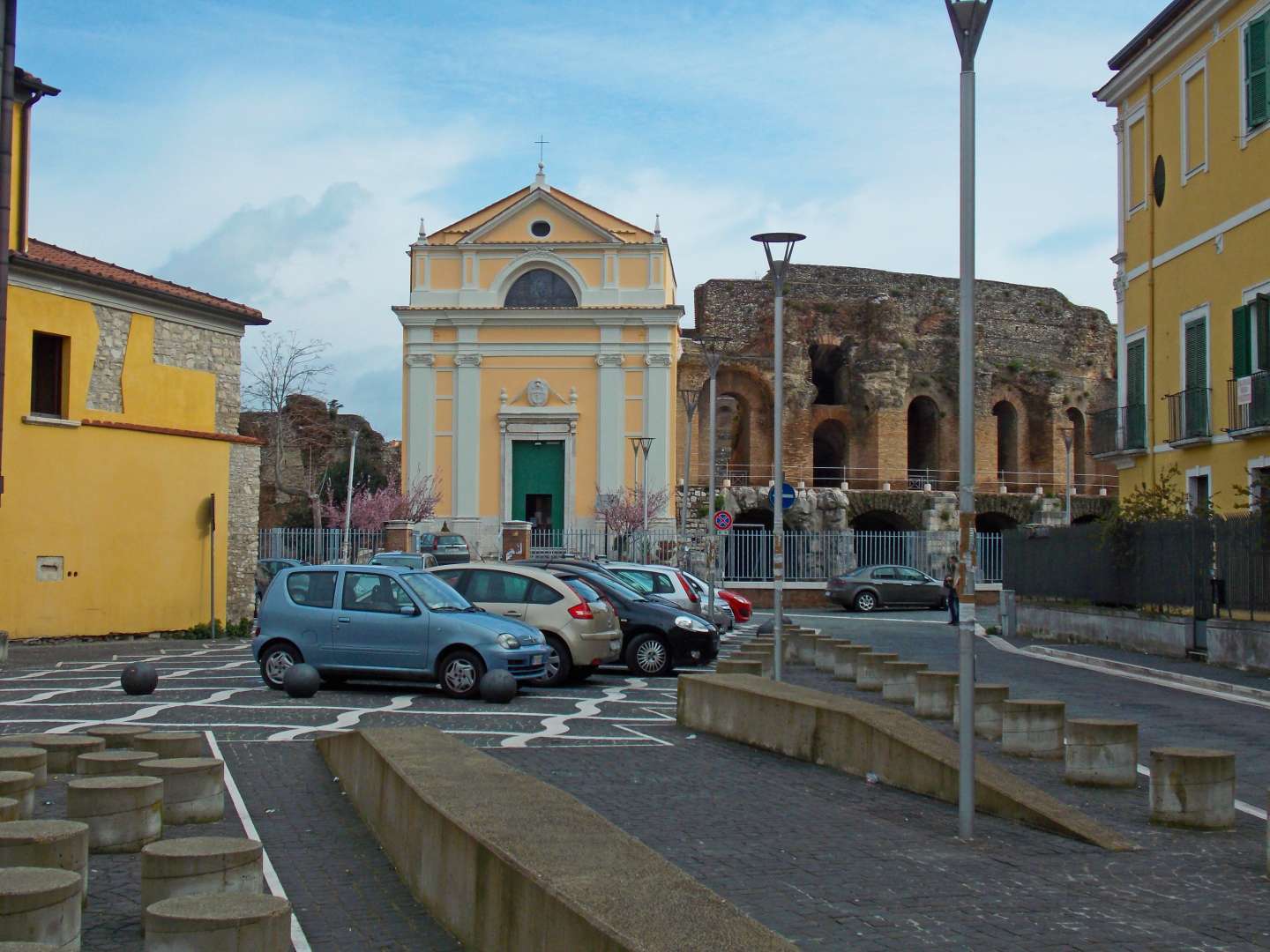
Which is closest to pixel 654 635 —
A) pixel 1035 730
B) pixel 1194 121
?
pixel 1035 730

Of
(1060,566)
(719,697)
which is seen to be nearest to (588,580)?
(719,697)

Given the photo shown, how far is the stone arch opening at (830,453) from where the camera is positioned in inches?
2532

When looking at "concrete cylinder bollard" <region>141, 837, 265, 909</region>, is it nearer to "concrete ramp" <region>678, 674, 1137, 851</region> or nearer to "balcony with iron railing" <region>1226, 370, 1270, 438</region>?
"concrete ramp" <region>678, 674, 1137, 851</region>

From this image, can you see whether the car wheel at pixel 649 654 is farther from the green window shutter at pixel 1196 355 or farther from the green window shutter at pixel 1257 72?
the green window shutter at pixel 1257 72

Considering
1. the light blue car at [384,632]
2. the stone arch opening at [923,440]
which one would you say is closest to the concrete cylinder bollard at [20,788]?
the light blue car at [384,632]

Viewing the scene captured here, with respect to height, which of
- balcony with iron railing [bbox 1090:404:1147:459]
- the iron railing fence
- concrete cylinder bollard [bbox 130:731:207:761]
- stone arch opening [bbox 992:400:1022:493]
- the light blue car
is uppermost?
stone arch opening [bbox 992:400:1022:493]

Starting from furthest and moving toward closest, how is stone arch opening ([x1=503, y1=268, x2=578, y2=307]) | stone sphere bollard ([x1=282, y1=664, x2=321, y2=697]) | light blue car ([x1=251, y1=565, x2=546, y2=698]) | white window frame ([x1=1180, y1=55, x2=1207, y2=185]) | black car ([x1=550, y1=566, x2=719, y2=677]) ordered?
stone arch opening ([x1=503, y1=268, x2=578, y2=307]), white window frame ([x1=1180, y1=55, x2=1207, y2=185]), black car ([x1=550, y1=566, x2=719, y2=677]), light blue car ([x1=251, y1=565, x2=546, y2=698]), stone sphere bollard ([x1=282, y1=664, x2=321, y2=697])

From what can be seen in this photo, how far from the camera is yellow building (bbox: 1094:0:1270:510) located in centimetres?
2384

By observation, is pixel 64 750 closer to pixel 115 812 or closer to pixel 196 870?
pixel 115 812

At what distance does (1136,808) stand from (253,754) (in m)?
6.87

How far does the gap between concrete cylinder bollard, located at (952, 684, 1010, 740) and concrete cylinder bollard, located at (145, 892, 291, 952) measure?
899 centimetres

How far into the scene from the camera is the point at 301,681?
1569 centimetres

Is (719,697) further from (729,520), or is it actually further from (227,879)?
(729,520)

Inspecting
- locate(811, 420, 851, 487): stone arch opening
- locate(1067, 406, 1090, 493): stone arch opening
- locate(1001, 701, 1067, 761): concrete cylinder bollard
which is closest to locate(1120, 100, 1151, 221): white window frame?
locate(1001, 701, 1067, 761): concrete cylinder bollard
